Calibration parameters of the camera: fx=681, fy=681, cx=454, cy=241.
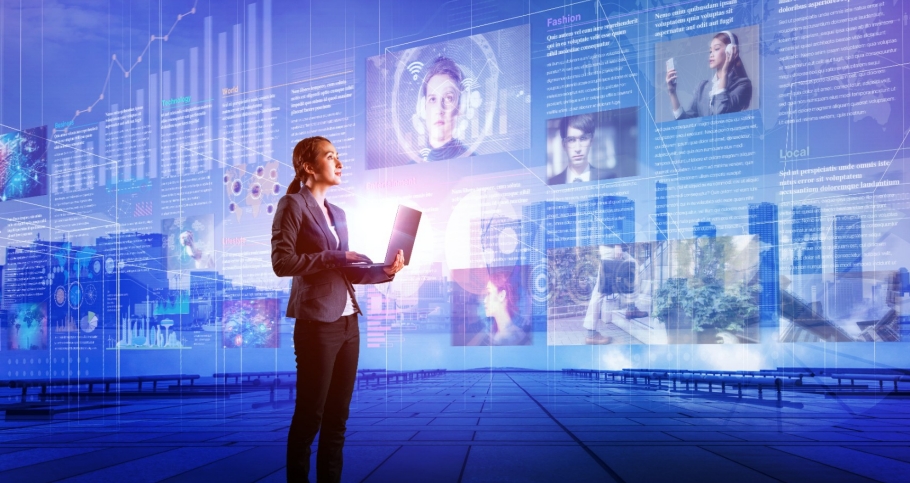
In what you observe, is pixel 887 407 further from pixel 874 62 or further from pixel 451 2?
pixel 451 2

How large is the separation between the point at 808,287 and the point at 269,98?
447cm

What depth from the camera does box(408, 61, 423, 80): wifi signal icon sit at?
5.35 metres

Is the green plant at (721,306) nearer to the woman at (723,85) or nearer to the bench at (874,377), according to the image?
the bench at (874,377)

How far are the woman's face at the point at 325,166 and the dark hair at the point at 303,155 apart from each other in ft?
0.05

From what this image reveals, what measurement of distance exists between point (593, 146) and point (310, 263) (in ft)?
9.97

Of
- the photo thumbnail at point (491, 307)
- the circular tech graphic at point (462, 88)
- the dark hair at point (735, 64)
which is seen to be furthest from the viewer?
the circular tech graphic at point (462, 88)

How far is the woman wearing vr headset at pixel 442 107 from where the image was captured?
17.0 ft

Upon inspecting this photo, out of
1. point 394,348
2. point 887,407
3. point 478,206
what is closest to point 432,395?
point 394,348

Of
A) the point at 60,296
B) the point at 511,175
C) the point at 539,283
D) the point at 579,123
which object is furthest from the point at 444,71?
the point at 60,296

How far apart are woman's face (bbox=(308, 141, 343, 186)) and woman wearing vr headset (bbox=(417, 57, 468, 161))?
282 centimetres

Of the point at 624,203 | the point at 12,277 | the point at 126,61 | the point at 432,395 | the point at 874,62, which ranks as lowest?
the point at 432,395

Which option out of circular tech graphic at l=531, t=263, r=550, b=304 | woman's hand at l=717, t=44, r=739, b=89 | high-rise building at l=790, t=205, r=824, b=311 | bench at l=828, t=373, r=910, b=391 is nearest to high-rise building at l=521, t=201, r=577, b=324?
circular tech graphic at l=531, t=263, r=550, b=304

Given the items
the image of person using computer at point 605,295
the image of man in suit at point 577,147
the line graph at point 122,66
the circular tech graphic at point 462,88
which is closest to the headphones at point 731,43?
the image of man in suit at point 577,147

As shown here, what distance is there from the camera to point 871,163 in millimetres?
4152
